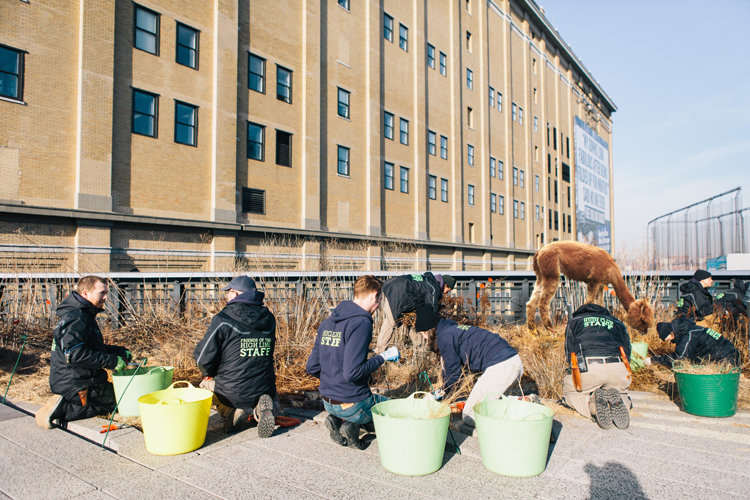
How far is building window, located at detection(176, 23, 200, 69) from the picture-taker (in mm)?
19659

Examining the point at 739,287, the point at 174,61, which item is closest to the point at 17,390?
the point at 739,287

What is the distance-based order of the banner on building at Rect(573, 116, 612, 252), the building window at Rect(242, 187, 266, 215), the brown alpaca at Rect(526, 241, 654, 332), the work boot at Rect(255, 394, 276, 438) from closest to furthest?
the work boot at Rect(255, 394, 276, 438), the brown alpaca at Rect(526, 241, 654, 332), the building window at Rect(242, 187, 266, 215), the banner on building at Rect(573, 116, 612, 252)

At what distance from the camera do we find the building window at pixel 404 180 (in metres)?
30.8

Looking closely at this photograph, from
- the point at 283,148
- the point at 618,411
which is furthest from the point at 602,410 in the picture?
the point at 283,148

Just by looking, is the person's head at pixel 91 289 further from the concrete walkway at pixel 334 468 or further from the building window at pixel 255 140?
the building window at pixel 255 140

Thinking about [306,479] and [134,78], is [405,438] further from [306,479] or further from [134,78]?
[134,78]

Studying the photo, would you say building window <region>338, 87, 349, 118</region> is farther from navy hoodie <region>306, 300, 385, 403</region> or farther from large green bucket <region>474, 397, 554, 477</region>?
large green bucket <region>474, 397, 554, 477</region>

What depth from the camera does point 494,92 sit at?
41094 mm

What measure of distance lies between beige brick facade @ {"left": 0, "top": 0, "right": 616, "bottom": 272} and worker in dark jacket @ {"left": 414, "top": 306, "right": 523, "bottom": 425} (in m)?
7.81

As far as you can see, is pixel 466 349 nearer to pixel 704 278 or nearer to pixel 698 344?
pixel 698 344

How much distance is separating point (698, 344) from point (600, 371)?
1.85 metres

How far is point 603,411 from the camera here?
5.02 m

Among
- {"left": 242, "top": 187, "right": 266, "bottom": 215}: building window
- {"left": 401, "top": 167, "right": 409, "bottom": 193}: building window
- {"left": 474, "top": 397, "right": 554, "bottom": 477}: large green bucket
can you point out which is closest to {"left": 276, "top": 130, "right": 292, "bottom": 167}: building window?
{"left": 242, "top": 187, "right": 266, "bottom": 215}: building window

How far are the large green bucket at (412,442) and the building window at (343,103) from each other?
24.2 meters
